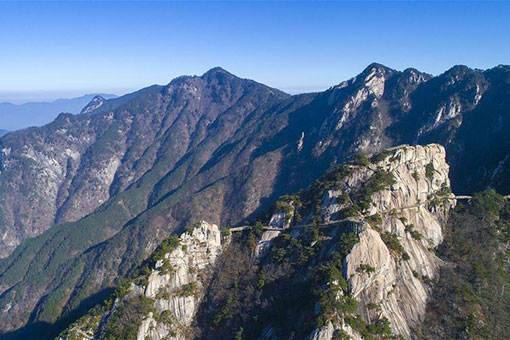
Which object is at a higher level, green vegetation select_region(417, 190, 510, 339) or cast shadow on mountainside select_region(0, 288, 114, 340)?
green vegetation select_region(417, 190, 510, 339)

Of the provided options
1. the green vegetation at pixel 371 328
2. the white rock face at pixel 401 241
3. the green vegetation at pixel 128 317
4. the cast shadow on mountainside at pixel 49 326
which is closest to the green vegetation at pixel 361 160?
the white rock face at pixel 401 241

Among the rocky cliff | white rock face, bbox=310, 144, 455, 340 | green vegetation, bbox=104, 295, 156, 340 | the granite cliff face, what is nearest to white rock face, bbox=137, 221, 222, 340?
the rocky cliff

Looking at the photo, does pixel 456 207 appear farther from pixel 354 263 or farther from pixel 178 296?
pixel 178 296

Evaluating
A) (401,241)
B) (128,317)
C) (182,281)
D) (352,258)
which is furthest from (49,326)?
(401,241)

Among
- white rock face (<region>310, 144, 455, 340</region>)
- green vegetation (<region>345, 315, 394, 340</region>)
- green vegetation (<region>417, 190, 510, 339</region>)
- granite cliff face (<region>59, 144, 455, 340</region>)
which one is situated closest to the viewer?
green vegetation (<region>345, 315, 394, 340</region>)

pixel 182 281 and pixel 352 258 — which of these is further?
pixel 182 281

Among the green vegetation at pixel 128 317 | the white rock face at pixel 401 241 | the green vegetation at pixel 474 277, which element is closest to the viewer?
the green vegetation at pixel 474 277

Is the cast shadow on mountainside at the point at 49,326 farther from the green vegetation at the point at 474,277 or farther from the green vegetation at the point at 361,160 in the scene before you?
the green vegetation at the point at 474,277

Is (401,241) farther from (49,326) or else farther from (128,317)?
(49,326)

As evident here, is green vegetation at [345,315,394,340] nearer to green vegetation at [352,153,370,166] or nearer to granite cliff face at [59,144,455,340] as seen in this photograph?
granite cliff face at [59,144,455,340]
